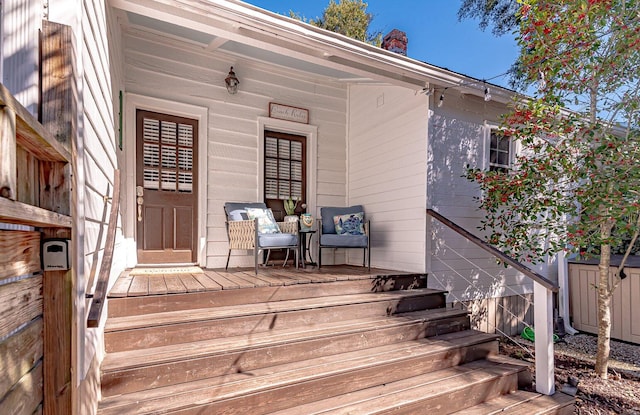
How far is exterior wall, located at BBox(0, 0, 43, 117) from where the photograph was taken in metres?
1.00

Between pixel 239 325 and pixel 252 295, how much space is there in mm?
360

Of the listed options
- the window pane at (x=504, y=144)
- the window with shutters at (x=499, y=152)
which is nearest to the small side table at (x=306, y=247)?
the window with shutters at (x=499, y=152)

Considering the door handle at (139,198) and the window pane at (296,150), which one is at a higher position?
the window pane at (296,150)

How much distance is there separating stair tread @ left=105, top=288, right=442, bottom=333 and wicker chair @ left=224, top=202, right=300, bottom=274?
3.05ft

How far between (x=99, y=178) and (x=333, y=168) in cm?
356

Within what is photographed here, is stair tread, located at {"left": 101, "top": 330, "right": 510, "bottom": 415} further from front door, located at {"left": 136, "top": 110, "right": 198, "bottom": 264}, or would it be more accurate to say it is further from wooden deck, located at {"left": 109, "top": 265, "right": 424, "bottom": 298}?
front door, located at {"left": 136, "top": 110, "right": 198, "bottom": 264}

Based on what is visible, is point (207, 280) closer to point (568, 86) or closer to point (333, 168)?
point (333, 168)

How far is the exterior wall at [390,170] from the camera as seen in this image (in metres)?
4.05

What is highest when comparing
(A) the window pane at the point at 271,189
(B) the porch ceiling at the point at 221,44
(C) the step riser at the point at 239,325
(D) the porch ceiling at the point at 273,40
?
(B) the porch ceiling at the point at 221,44

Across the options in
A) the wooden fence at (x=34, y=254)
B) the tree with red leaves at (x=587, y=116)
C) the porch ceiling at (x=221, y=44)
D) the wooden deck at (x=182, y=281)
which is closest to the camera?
the wooden fence at (x=34, y=254)

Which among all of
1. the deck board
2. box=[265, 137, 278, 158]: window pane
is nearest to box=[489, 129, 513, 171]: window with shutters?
box=[265, 137, 278, 158]: window pane

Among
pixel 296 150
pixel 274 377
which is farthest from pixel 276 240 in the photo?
pixel 274 377

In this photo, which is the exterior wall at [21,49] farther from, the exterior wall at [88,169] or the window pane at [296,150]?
the window pane at [296,150]

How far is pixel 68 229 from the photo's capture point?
1.12 meters
